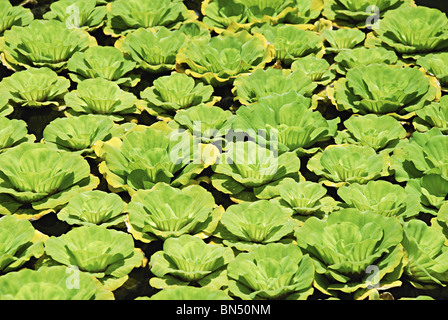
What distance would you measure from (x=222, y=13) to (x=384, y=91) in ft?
3.65

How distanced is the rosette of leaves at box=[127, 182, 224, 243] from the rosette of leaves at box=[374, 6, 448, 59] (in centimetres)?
154

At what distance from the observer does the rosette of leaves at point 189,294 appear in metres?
2.01

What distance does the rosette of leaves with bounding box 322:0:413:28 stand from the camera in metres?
3.68

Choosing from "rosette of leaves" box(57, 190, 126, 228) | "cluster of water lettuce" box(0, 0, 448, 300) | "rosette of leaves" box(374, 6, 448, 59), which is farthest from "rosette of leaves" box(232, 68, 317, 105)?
"rosette of leaves" box(57, 190, 126, 228)

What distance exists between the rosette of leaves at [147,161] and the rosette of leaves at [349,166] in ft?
1.54

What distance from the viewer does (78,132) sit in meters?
2.79

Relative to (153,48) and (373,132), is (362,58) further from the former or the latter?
(153,48)

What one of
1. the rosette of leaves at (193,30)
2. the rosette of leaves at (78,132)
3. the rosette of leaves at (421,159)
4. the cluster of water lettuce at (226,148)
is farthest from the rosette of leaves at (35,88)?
the rosette of leaves at (421,159)

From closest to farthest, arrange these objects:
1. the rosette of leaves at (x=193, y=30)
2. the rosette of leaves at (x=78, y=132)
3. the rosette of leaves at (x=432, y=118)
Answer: the rosette of leaves at (x=78, y=132) → the rosette of leaves at (x=432, y=118) → the rosette of leaves at (x=193, y=30)

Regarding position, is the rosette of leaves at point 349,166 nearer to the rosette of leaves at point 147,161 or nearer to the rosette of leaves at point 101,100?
the rosette of leaves at point 147,161

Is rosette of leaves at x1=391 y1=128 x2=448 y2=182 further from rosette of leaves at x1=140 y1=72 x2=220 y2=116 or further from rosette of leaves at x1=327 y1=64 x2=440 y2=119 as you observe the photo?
rosette of leaves at x1=140 y1=72 x2=220 y2=116

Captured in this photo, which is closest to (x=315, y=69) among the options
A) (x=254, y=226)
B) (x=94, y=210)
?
(x=254, y=226)

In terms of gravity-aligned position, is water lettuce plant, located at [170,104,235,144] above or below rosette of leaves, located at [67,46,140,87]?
below
